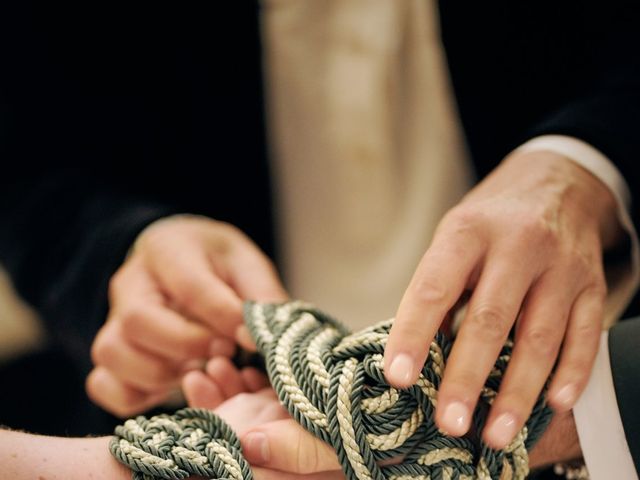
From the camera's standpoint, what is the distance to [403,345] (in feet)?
1.38

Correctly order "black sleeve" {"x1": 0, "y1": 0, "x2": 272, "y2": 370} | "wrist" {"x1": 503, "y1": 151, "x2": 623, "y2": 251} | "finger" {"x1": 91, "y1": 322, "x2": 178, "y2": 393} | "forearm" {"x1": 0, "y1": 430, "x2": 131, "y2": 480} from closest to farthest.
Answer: "forearm" {"x1": 0, "y1": 430, "x2": 131, "y2": 480} → "wrist" {"x1": 503, "y1": 151, "x2": 623, "y2": 251} → "finger" {"x1": 91, "y1": 322, "x2": 178, "y2": 393} → "black sleeve" {"x1": 0, "y1": 0, "x2": 272, "y2": 370}

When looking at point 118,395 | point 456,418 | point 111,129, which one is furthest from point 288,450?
point 111,129

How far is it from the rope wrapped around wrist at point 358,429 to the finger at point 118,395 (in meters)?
0.26

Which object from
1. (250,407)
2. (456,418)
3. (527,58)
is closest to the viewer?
(456,418)

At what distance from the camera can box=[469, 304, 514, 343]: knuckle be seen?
1.44 feet

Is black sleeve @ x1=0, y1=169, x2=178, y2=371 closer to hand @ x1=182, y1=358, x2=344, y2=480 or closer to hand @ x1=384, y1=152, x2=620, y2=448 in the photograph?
hand @ x1=182, y1=358, x2=344, y2=480

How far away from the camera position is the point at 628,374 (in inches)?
18.1

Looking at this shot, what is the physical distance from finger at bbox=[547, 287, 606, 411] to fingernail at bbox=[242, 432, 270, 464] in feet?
0.66

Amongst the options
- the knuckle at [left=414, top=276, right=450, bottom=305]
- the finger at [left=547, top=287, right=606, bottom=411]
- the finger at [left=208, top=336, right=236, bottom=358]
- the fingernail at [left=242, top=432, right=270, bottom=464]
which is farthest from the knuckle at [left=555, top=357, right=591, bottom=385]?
the finger at [left=208, top=336, right=236, bottom=358]

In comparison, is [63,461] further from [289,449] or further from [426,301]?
[426,301]

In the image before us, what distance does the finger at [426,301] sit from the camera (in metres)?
0.42

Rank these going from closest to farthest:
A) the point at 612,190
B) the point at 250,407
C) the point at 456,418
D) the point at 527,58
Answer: the point at 456,418
the point at 250,407
the point at 612,190
the point at 527,58

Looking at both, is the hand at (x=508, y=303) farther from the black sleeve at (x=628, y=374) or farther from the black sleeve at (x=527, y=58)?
the black sleeve at (x=527, y=58)

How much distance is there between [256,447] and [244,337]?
0.16 meters
